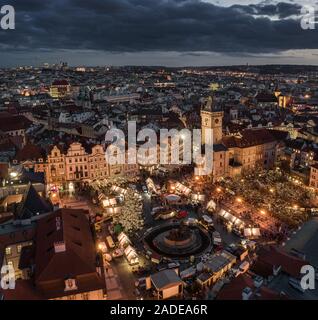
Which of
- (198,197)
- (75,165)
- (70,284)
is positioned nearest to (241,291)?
(70,284)

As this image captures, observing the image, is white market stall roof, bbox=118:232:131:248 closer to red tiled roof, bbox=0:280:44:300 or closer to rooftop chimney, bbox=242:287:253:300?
red tiled roof, bbox=0:280:44:300

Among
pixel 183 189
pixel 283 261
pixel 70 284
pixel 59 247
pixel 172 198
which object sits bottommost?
pixel 70 284

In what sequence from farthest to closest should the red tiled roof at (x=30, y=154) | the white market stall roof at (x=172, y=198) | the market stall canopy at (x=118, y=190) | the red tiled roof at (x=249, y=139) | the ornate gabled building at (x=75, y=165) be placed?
the red tiled roof at (x=249, y=139) < the red tiled roof at (x=30, y=154) < the ornate gabled building at (x=75, y=165) < the market stall canopy at (x=118, y=190) < the white market stall roof at (x=172, y=198)

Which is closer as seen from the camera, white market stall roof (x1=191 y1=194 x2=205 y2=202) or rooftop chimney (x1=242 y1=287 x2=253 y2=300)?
rooftop chimney (x1=242 y1=287 x2=253 y2=300)

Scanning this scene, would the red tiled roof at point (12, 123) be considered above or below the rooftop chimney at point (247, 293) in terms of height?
above

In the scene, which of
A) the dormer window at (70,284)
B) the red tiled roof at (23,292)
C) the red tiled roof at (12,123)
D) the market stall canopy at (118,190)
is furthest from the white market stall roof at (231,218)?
the red tiled roof at (12,123)

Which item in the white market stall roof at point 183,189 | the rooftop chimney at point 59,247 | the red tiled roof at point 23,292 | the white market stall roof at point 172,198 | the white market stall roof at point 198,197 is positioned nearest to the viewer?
the red tiled roof at point 23,292

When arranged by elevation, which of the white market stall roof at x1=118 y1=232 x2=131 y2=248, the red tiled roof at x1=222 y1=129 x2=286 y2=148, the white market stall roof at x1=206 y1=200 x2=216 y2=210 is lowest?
the white market stall roof at x1=118 y1=232 x2=131 y2=248

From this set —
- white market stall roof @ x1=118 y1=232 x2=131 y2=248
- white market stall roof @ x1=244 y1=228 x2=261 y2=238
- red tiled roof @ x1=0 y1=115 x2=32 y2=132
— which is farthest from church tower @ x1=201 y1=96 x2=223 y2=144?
red tiled roof @ x1=0 y1=115 x2=32 y2=132

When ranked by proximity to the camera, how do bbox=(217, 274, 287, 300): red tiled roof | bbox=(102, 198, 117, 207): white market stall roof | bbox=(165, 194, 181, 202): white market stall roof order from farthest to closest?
bbox=(165, 194, 181, 202): white market stall roof → bbox=(102, 198, 117, 207): white market stall roof → bbox=(217, 274, 287, 300): red tiled roof

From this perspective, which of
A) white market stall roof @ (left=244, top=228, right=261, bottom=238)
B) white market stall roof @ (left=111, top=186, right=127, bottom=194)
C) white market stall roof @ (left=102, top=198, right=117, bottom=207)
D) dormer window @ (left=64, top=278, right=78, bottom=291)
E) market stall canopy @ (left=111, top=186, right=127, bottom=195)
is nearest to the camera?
dormer window @ (left=64, top=278, right=78, bottom=291)

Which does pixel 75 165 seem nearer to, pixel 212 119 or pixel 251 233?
pixel 212 119

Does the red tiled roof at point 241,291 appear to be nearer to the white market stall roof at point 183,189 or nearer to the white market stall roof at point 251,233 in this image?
the white market stall roof at point 251,233
